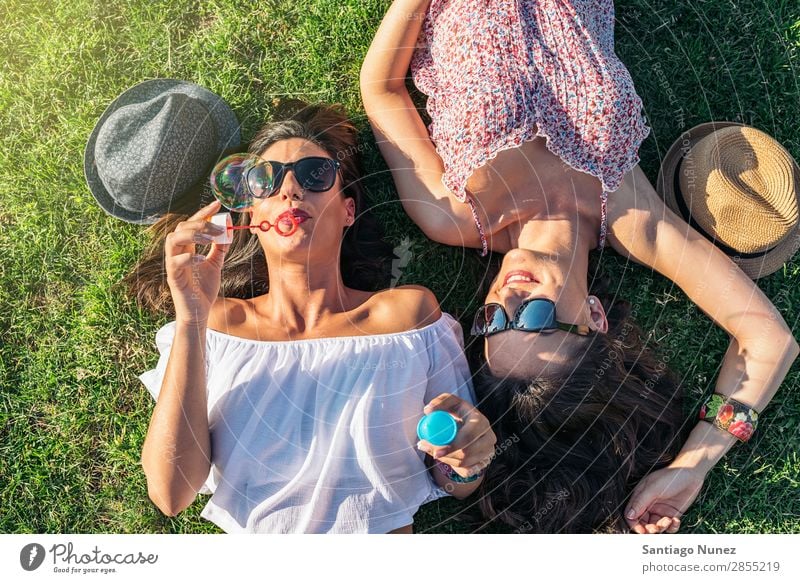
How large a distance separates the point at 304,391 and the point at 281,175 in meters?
0.87

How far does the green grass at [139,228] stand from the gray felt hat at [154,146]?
0.15m

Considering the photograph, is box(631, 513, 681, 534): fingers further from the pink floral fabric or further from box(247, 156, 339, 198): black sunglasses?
box(247, 156, 339, 198): black sunglasses

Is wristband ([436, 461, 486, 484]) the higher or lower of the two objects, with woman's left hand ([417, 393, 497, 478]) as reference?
lower

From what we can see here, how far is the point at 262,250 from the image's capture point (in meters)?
3.30

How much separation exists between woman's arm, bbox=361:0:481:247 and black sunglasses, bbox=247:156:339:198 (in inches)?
16.9

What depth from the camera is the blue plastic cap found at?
8.94 ft

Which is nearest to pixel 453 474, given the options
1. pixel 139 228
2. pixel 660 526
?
pixel 660 526

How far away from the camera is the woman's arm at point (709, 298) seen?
3.10 meters

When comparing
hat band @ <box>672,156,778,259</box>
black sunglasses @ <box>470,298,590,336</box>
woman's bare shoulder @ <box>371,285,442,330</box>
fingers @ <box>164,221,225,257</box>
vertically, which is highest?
fingers @ <box>164,221,225,257</box>

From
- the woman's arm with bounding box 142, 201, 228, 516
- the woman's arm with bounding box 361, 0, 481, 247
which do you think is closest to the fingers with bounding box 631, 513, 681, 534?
the woman's arm with bounding box 361, 0, 481, 247

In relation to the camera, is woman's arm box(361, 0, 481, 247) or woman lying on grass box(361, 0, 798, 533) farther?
woman's arm box(361, 0, 481, 247)
